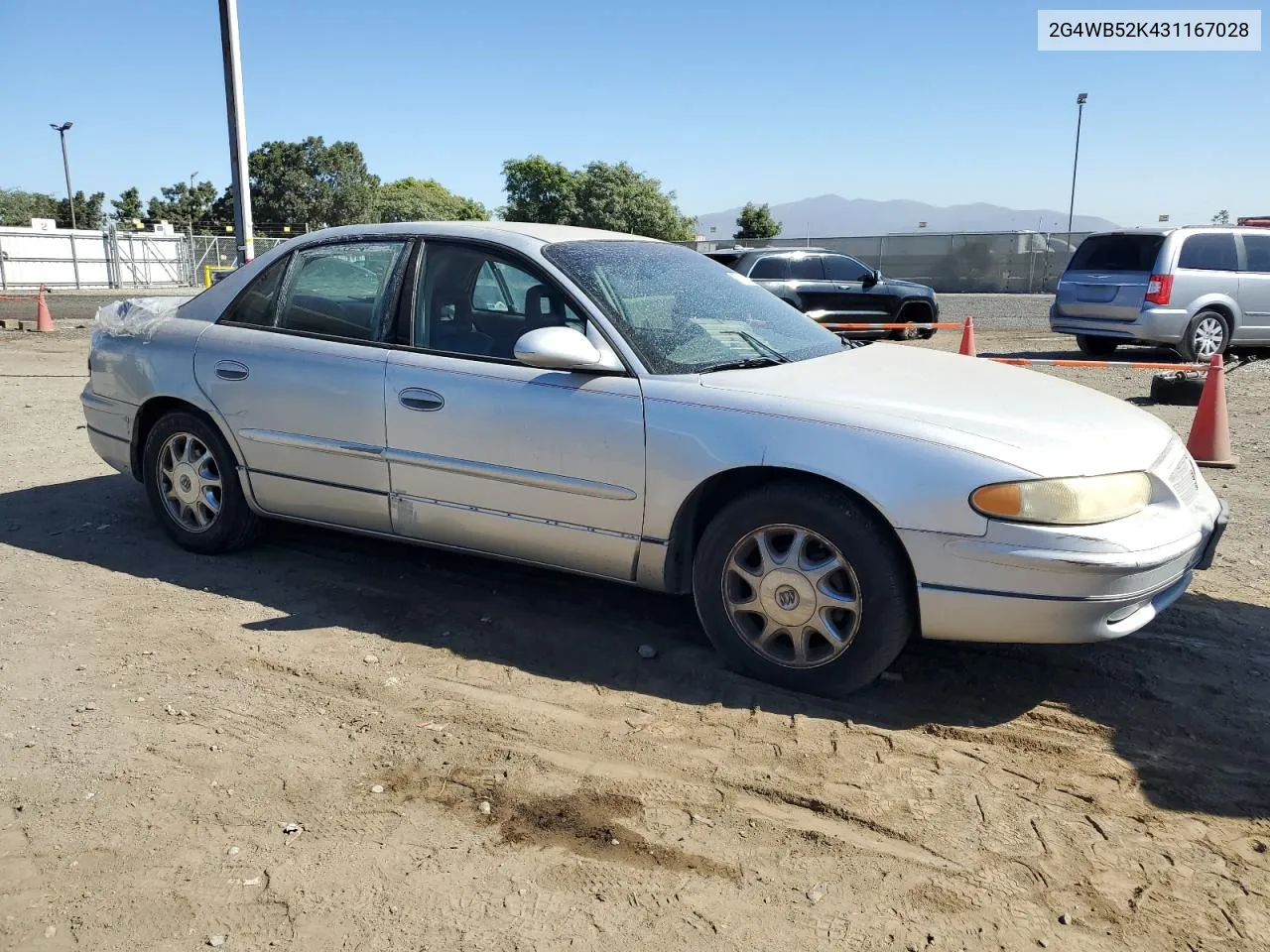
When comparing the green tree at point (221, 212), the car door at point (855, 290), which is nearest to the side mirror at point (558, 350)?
the car door at point (855, 290)

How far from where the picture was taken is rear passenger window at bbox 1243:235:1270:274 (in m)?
13.2

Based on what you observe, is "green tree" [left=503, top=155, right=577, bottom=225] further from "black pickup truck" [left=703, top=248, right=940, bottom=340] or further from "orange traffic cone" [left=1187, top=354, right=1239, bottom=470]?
"orange traffic cone" [left=1187, top=354, right=1239, bottom=470]

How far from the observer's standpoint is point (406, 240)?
4691 mm

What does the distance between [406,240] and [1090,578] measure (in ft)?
10.3

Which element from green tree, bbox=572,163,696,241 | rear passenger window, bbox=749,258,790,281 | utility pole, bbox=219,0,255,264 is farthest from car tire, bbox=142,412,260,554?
green tree, bbox=572,163,696,241

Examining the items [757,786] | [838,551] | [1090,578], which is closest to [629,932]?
[757,786]

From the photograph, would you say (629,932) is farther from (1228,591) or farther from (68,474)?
(68,474)

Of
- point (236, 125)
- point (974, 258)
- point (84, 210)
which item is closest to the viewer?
point (236, 125)

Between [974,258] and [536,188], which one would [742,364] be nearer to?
[974,258]

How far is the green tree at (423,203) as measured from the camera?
7950 cm

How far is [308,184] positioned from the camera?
238 feet

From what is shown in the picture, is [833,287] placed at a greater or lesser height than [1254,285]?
lesser

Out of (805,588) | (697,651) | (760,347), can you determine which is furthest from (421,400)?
(805,588)

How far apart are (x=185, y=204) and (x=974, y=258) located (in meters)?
79.6
